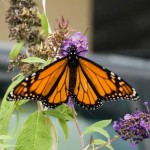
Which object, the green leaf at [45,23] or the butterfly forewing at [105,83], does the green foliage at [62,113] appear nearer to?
the butterfly forewing at [105,83]

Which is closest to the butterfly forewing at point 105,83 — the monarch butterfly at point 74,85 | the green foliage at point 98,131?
the monarch butterfly at point 74,85

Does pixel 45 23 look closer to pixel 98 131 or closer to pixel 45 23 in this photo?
pixel 45 23

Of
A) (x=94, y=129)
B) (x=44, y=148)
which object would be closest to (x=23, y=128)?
(x=44, y=148)

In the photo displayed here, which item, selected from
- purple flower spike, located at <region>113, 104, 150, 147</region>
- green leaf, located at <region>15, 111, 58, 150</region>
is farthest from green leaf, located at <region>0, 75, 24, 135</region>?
purple flower spike, located at <region>113, 104, 150, 147</region>

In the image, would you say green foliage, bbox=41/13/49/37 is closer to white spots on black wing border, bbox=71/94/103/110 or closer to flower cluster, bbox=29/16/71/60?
flower cluster, bbox=29/16/71/60

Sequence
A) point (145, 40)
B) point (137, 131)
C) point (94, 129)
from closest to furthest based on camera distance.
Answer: point (137, 131), point (94, 129), point (145, 40)

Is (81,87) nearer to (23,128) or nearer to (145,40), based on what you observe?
(23,128)

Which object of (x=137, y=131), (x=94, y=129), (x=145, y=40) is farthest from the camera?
(x=145, y=40)
